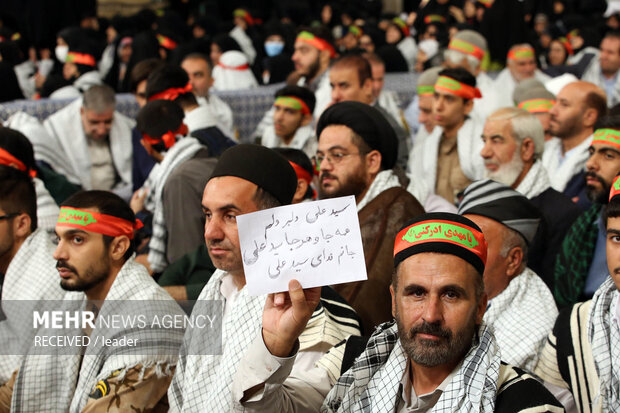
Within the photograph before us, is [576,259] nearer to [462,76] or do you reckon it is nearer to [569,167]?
[569,167]

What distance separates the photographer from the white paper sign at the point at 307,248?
217cm

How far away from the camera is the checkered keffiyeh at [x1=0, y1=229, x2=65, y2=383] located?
3.55 metres

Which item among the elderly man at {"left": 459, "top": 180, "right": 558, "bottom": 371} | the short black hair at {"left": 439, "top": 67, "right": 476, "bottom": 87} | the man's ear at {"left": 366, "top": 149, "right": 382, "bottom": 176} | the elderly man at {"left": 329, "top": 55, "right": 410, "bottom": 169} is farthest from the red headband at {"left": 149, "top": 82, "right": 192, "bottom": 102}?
the elderly man at {"left": 459, "top": 180, "right": 558, "bottom": 371}

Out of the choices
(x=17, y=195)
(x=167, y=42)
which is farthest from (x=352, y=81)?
(x=167, y=42)

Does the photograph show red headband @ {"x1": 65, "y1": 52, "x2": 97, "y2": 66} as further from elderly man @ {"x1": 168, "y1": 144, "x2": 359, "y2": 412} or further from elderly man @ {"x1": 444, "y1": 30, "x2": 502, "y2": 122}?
elderly man @ {"x1": 168, "y1": 144, "x2": 359, "y2": 412}

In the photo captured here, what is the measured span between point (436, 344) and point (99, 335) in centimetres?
136

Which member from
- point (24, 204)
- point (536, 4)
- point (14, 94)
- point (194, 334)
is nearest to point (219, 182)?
point (194, 334)

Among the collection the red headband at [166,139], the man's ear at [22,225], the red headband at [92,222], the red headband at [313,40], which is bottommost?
the man's ear at [22,225]

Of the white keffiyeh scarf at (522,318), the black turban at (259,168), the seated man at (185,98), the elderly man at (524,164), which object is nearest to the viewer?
the black turban at (259,168)

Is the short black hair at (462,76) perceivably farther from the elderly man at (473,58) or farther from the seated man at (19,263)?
the seated man at (19,263)

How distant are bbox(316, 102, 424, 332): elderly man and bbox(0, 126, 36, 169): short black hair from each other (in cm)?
152

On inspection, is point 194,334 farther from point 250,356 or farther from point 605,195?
point 605,195

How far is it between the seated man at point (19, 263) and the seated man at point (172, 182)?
68cm

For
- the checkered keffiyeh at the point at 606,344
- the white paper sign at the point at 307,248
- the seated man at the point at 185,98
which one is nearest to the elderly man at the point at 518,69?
the seated man at the point at 185,98
